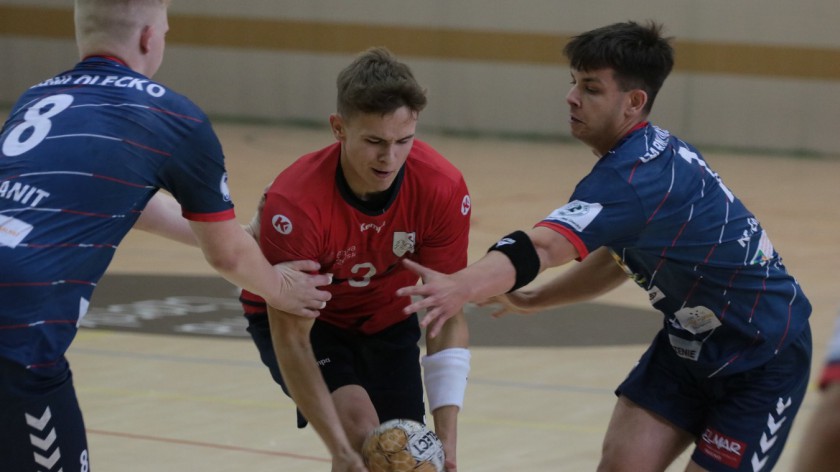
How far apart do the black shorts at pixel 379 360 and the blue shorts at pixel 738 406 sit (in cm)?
88

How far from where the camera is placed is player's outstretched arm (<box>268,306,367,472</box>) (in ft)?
14.1

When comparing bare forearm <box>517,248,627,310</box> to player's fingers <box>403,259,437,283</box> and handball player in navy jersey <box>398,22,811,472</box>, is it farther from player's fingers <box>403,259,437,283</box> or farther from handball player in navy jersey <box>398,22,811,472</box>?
player's fingers <box>403,259,437,283</box>

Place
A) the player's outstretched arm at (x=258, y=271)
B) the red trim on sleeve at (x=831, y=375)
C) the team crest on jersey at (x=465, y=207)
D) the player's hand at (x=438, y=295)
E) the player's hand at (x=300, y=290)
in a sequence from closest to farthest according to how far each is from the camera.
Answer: the red trim on sleeve at (x=831, y=375), the player's outstretched arm at (x=258, y=271), the player's hand at (x=438, y=295), the player's hand at (x=300, y=290), the team crest on jersey at (x=465, y=207)

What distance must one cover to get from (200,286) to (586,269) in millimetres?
5606

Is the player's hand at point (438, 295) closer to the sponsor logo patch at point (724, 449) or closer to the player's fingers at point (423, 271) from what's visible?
the player's fingers at point (423, 271)

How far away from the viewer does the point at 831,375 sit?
6.24ft

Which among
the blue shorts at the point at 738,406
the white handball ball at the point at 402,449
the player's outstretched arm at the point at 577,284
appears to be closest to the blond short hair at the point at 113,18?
the white handball ball at the point at 402,449

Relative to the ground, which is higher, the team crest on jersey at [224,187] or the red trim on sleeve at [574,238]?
the team crest on jersey at [224,187]

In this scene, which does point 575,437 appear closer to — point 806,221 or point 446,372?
point 446,372

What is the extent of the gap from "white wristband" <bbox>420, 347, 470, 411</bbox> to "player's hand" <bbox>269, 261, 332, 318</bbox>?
0.50 m

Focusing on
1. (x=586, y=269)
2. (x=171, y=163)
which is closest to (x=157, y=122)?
(x=171, y=163)

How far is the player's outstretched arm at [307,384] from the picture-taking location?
169 inches

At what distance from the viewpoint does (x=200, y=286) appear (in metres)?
10.1

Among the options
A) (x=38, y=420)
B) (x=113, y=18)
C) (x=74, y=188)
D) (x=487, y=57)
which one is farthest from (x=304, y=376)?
(x=487, y=57)
